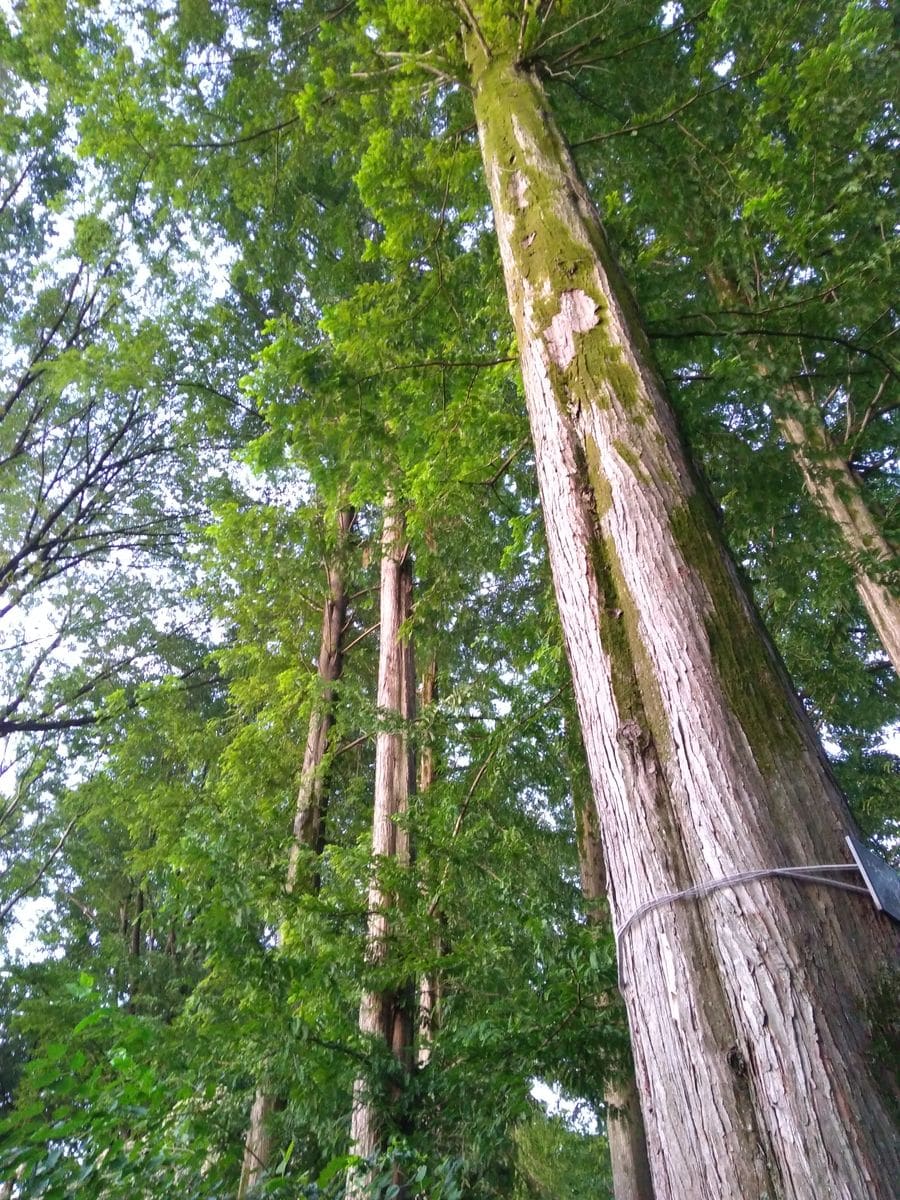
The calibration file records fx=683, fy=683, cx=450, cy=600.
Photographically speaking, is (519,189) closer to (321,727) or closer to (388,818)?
(388,818)

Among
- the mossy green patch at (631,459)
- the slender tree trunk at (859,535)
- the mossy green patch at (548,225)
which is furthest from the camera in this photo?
the slender tree trunk at (859,535)

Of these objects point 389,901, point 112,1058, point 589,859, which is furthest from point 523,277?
point 589,859

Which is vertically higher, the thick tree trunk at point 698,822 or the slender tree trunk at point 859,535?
the slender tree trunk at point 859,535

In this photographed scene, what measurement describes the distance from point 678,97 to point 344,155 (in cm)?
378

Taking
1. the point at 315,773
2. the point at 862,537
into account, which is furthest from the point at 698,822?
the point at 315,773

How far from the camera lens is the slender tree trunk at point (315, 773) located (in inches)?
201

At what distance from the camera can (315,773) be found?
6.74m

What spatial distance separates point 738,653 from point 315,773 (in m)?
5.54

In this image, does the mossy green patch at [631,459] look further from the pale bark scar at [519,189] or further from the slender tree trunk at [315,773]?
the slender tree trunk at [315,773]

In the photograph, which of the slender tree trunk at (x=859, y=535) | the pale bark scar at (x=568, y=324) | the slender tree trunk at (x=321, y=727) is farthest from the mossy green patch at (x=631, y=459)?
the slender tree trunk at (x=321, y=727)

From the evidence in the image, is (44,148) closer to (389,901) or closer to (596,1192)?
(389,901)

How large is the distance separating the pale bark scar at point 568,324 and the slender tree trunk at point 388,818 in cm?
293

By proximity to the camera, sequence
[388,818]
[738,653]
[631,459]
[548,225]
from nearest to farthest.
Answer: [738,653], [631,459], [548,225], [388,818]

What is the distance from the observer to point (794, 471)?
445 centimetres
